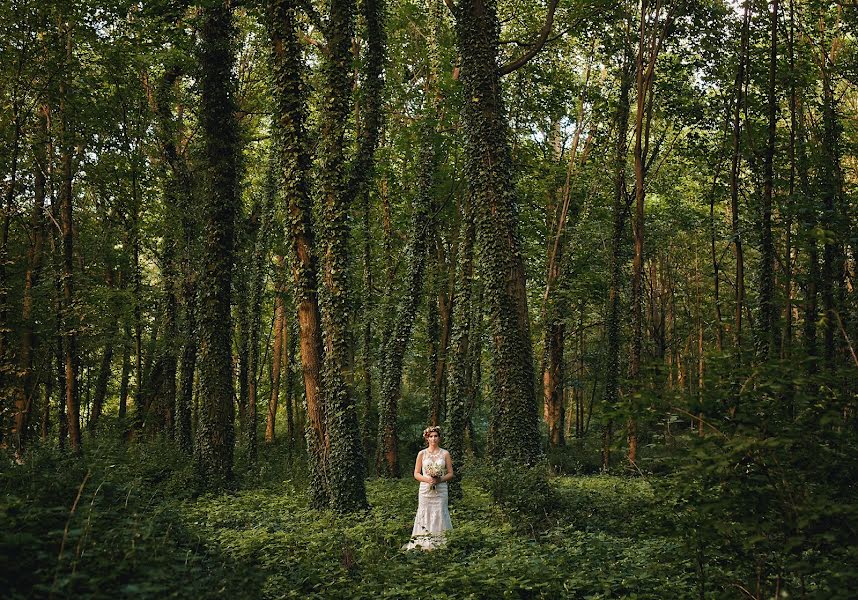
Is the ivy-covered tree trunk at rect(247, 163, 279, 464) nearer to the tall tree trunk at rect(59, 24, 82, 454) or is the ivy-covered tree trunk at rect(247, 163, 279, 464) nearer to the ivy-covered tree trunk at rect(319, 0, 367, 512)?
the tall tree trunk at rect(59, 24, 82, 454)

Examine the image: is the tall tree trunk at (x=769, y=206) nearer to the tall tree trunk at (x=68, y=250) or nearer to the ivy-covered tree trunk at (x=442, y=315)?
the ivy-covered tree trunk at (x=442, y=315)

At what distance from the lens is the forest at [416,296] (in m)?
4.76

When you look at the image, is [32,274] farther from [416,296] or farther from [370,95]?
[370,95]

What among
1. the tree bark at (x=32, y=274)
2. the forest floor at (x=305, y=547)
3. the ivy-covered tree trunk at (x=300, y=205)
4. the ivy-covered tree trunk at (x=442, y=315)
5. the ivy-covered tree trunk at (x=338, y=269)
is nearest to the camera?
the forest floor at (x=305, y=547)

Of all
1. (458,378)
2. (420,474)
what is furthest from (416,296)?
(420,474)

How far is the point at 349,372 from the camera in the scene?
11.9m

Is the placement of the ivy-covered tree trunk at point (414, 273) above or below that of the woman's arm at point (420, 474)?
above

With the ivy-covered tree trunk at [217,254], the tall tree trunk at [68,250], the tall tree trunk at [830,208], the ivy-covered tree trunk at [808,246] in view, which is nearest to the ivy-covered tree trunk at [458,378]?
the ivy-covered tree trunk at [217,254]

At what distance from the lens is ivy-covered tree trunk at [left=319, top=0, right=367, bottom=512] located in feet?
38.1

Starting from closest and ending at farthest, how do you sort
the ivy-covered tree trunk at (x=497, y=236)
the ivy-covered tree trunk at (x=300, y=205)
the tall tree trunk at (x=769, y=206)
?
the ivy-covered tree trunk at (x=300, y=205)
the ivy-covered tree trunk at (x=497, y=236)
the tall tree trunk at (x=769, y=206)

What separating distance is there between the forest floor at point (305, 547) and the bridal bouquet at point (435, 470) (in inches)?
35.1

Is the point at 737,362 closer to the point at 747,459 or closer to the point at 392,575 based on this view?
the point at 747,459

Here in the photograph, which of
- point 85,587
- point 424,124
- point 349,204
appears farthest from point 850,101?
point 85,587

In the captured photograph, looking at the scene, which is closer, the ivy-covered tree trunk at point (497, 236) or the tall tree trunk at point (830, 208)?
the tall tree trunk at point (830, 208)
